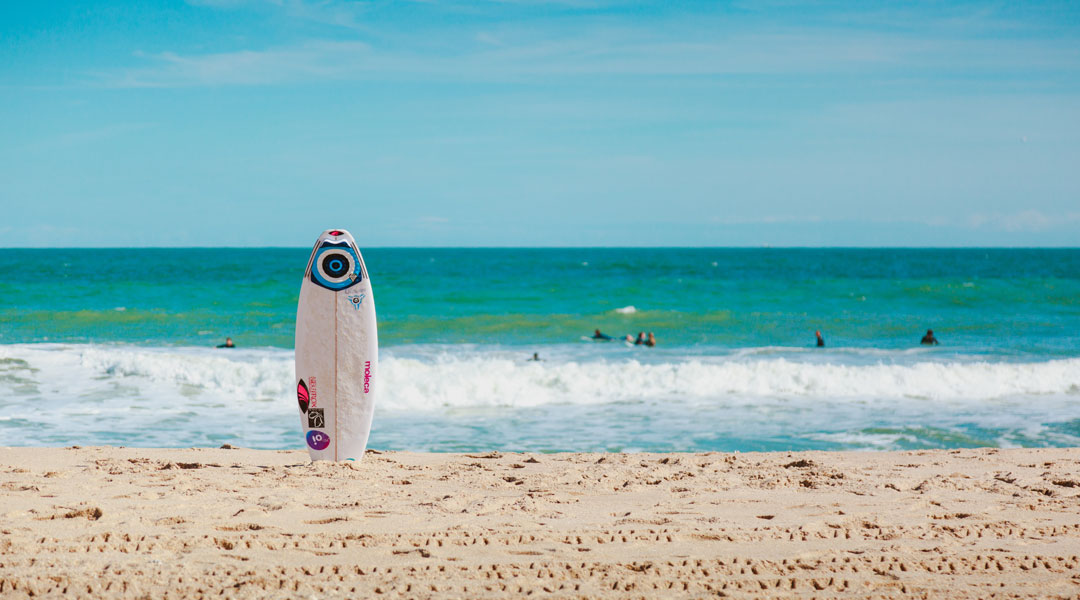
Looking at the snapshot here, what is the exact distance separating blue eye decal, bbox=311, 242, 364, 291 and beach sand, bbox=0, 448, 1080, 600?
1474 millimetres

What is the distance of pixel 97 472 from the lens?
6230 mm

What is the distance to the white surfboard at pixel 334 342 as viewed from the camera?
6973 millimetres

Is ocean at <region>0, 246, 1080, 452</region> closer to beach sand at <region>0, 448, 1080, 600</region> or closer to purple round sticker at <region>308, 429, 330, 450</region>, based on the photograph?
purple round sticker at <region>308, 429, 330, 450</region>

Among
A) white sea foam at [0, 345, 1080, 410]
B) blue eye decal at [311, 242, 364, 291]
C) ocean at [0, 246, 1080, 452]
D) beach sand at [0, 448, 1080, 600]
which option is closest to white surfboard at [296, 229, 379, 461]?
blue eye decal at [311, 242, 364, 291]

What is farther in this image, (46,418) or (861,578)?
(46,418)

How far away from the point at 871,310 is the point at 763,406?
20.3 meters

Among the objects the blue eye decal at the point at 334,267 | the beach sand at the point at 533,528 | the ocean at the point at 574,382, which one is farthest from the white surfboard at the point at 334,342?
the ocean at the point at 574,382

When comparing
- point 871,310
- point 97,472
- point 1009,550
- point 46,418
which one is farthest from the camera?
point 871,310

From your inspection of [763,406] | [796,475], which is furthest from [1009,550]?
[763,406]

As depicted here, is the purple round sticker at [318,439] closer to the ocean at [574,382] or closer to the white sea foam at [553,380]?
the ocean at [574,382]

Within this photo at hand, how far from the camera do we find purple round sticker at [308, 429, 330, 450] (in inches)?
273

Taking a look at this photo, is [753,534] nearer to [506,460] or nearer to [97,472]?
[506,460]

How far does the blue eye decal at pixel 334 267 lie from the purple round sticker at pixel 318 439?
1168 millimetres

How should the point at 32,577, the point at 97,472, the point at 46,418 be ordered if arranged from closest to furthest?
the point at 32,577 → the point at 97,472 → the point at 46,418
